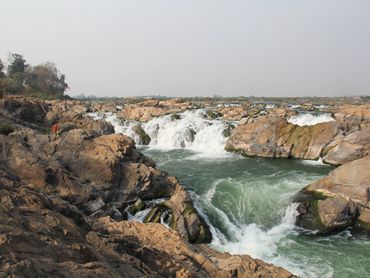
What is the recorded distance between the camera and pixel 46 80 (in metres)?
68.2

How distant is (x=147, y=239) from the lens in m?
7.81

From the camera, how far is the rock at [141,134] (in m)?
32.8

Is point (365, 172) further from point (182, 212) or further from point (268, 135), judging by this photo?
point (268, 135)

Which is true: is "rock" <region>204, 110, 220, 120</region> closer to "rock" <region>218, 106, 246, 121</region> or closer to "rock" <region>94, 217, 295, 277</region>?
"rock" <region>218, 106, 246, 121</region>

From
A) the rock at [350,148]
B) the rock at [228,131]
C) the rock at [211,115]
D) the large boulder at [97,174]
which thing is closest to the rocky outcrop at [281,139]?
the rock at [350,148]

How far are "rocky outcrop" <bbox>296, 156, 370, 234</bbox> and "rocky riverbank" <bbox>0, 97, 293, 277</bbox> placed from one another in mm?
4058

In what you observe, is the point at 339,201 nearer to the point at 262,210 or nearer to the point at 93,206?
the point at 262,210

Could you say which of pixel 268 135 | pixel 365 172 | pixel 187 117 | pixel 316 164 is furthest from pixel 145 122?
pixel 365 172

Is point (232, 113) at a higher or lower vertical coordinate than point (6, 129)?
lower

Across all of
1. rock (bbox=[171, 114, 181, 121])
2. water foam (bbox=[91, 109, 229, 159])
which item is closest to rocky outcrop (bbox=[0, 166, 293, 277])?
water foam (bbox=[91, 109, 229, 159])

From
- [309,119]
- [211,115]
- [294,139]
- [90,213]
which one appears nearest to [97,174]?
[90,213]

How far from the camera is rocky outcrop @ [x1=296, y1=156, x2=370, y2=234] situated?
1305cm

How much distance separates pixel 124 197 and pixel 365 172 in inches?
369

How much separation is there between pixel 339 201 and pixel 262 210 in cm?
290
